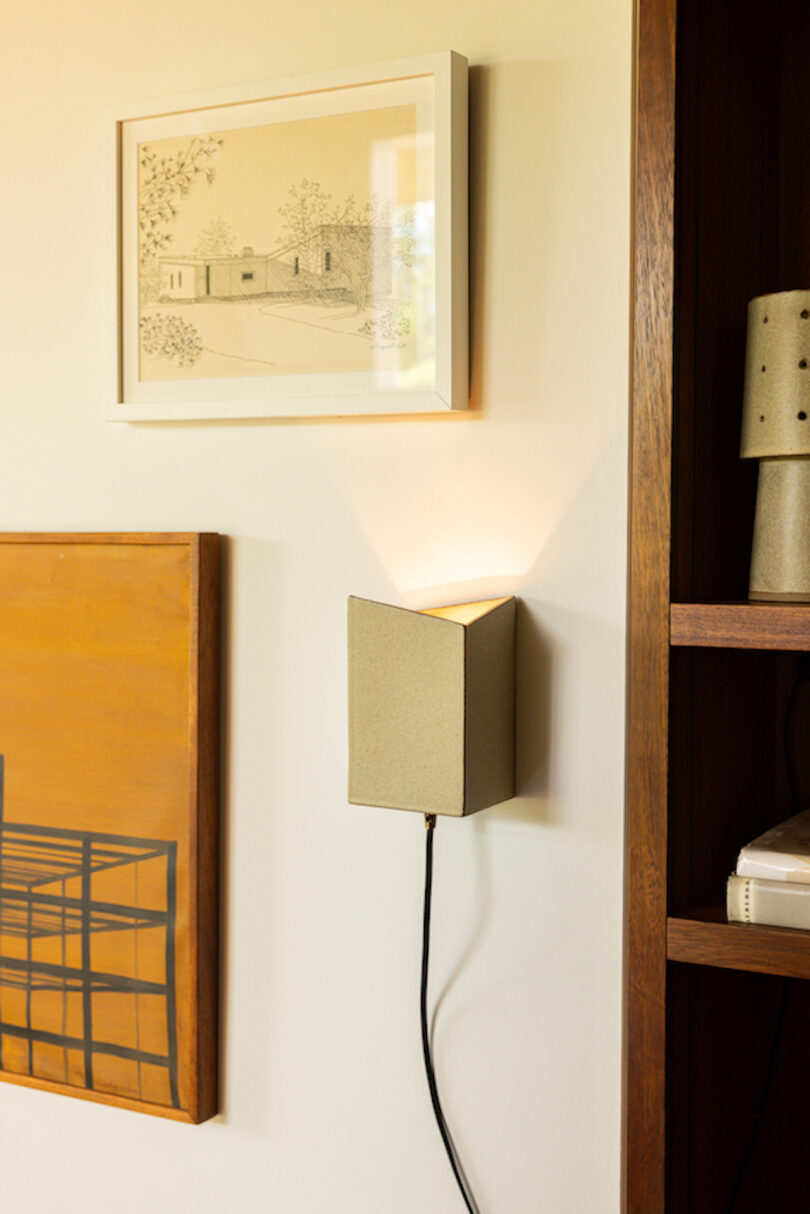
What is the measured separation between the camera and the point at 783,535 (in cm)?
103

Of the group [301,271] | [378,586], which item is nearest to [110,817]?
[378,586]

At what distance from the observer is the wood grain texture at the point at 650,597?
38.2 inches

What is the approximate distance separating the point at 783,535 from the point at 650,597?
144mm

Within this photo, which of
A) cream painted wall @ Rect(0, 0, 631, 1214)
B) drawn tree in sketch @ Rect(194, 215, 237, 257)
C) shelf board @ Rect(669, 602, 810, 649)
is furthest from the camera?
→ drawn tree in sketch @ Rect(194, 215, 237, 257)

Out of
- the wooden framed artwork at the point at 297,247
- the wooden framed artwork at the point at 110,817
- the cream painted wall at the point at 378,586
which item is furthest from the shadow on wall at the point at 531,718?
the wooden framed artwork at the point at 110,817

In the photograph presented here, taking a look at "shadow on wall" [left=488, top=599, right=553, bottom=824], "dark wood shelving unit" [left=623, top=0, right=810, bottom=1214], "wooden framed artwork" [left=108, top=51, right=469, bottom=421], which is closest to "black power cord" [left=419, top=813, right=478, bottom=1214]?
"shadow on wall" [left=488, top=599, right=553, bottom=824]

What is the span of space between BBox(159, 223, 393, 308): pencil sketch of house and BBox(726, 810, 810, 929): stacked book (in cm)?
71

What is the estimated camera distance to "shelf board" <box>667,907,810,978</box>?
93 cm

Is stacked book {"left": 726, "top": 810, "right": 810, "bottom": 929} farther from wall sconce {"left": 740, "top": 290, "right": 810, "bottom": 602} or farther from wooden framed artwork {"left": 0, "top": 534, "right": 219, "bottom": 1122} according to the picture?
wooden framed artwork {"left": 0, "top": 534, "right": 219, "bottom": 1122}

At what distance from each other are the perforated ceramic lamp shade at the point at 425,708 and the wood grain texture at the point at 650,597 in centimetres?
20

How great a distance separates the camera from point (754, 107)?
1.18 m

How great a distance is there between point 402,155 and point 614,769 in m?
0.69

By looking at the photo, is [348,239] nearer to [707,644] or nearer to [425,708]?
[425,708]

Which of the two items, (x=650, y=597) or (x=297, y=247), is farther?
(x=297, y=247)
